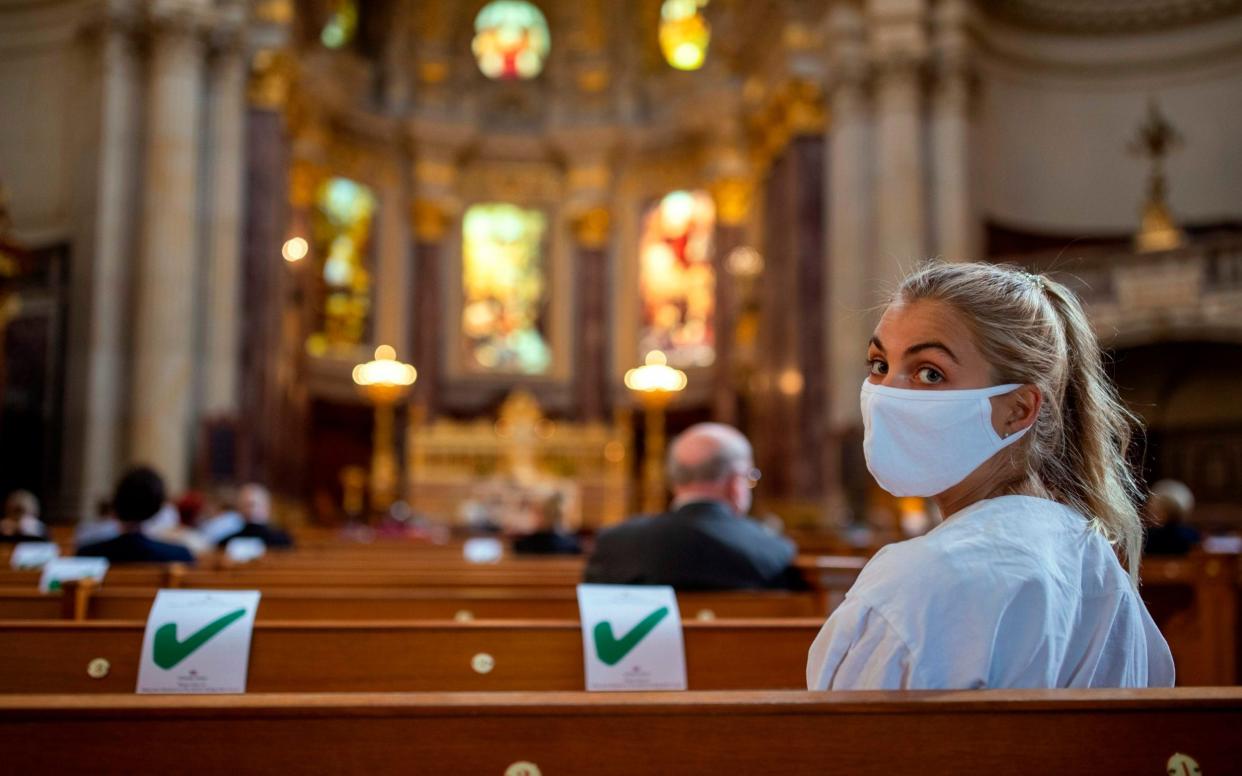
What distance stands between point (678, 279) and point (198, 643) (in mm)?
21163

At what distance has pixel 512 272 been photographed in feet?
79.8

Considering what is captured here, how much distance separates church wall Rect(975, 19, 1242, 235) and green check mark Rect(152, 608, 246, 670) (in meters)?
15.5

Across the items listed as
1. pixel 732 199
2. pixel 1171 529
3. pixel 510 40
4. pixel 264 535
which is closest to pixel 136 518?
pixel 264 535

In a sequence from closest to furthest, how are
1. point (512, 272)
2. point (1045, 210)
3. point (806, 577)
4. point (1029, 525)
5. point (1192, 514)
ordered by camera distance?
1. point (1029, 525)
2. point (806, 577)
3. point (1192, 514)
4. point (1045, 210)
5. point (512, 272)

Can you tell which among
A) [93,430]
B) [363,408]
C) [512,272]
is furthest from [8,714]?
[512,272]

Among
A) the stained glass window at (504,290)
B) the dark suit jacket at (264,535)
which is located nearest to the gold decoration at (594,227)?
the stained glass window at (504,290)

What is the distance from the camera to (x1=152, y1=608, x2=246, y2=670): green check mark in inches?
107

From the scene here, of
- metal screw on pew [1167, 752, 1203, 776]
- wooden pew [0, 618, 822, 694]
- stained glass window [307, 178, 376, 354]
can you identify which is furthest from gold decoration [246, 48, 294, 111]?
metal screw on pew [1167, 752, 1203, 776]

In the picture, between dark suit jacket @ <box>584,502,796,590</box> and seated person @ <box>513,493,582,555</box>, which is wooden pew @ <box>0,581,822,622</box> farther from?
seated person @ <box>513,493,582,555</box>

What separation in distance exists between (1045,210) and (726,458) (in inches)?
551

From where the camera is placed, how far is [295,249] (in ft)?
63.3

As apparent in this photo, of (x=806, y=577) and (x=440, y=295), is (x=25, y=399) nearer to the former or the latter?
(x=440, y=295)

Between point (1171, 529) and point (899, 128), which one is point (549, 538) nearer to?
point (1171, 529)

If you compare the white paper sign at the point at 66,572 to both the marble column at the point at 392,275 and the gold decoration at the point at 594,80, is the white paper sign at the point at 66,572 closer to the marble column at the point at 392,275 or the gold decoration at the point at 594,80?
the marble column at the point at 392,275
